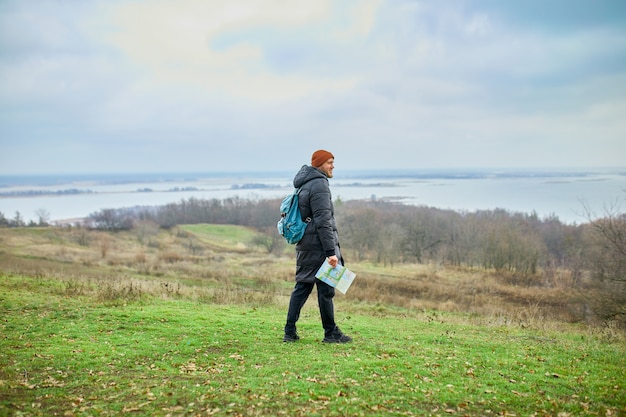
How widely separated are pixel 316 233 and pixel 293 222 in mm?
447

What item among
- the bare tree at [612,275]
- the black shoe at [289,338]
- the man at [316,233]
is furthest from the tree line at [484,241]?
the man at [316,233]

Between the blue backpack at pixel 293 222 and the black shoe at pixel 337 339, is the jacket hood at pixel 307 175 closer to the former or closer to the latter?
the blue backpack at pixel 293 222

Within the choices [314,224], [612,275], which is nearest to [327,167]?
[314,224]

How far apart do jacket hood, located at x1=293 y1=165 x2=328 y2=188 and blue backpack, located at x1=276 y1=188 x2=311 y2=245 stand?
151 millimetres

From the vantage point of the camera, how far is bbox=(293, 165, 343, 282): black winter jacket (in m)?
7.48

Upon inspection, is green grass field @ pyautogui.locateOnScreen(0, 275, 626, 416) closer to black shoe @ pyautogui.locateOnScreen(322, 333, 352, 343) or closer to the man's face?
black shoe @ pyautogui.locateOnScreen(322, 333, 352, 343)

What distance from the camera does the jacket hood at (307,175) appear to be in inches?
304

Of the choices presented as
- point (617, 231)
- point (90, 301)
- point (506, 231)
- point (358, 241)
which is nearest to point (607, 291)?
point (617, 231)

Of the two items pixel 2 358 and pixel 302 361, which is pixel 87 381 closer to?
pixel 2 358

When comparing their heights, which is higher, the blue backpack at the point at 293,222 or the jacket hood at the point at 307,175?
the jacket hood at the point at 307,175

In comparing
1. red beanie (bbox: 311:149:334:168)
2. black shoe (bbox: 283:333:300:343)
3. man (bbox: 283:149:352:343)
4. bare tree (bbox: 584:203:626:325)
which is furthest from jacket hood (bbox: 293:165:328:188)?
A: bare tree (bbox: 584:203:626:325)

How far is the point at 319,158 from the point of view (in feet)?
25.6

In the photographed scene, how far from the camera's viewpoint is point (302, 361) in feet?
22.9

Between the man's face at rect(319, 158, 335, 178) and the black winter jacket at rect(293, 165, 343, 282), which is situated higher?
the man's face at rect(319, 158, 335, 178)
